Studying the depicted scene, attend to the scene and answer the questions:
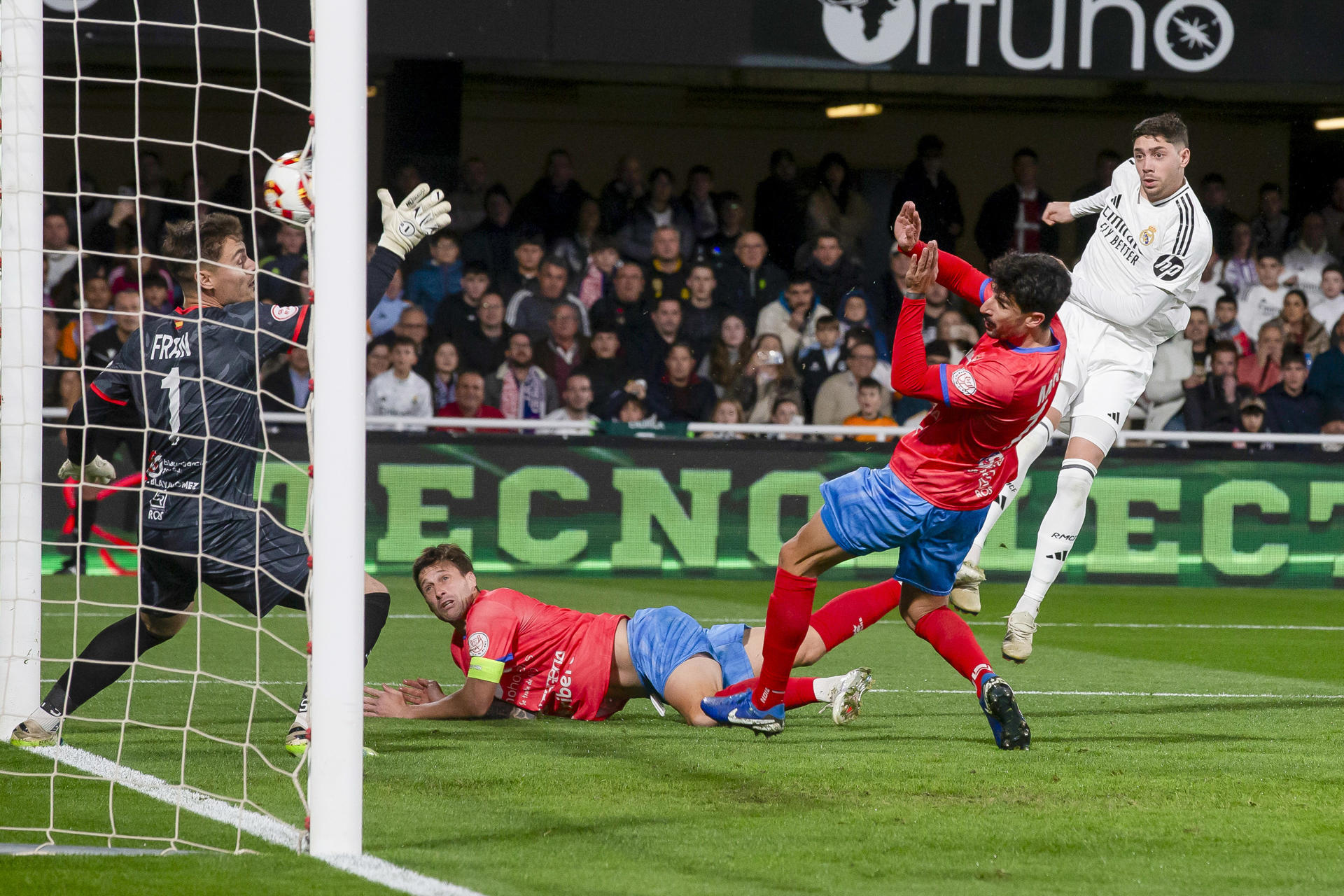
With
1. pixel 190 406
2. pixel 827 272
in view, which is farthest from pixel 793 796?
pixel 827 272

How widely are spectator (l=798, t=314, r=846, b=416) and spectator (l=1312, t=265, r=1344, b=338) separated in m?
4.47

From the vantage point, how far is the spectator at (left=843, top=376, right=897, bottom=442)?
1233 centimetres

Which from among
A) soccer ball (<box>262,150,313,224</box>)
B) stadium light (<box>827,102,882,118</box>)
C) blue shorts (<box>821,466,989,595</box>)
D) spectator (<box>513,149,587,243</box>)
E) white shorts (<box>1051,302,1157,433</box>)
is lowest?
blue shorts (<box>821,466,989,595</box>)

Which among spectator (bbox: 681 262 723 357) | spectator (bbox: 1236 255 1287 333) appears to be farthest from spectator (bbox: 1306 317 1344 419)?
spectator (bbox: 681 262 723 357)

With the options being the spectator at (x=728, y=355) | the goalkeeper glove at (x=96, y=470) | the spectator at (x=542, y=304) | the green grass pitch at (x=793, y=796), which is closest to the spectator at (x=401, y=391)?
the spectator at (x=542, y=304)

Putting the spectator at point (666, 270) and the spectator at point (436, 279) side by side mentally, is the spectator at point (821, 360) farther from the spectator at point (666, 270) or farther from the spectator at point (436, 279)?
the spectator at point (436, 279)

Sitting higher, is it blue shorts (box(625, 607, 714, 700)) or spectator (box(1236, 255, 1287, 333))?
spectator (box(1236, 255, 1287, 333))

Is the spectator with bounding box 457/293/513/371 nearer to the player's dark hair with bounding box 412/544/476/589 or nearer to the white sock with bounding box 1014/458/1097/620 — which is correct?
the white sock with bounding box 1014/458/1097/620

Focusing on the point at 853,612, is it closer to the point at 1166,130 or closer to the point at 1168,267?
the point at 1168,267

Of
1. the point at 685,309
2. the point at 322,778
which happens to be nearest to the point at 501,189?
the point at 685,309

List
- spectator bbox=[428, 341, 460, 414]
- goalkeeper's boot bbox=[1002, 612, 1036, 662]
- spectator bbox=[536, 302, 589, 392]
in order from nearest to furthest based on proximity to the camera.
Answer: goalkeeper's boot bbox=[1002, 612, 1036, 662], spectator bbox=[428, 341, 460, 414], spectator bbox=[536, 302, 589, 392]

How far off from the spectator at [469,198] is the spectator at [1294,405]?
7000mm

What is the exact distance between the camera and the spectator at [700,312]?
13.1m

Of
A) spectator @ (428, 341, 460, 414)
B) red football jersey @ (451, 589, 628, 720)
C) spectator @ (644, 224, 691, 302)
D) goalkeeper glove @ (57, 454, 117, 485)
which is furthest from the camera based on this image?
spectator @ (644, 224, 691, 302)
